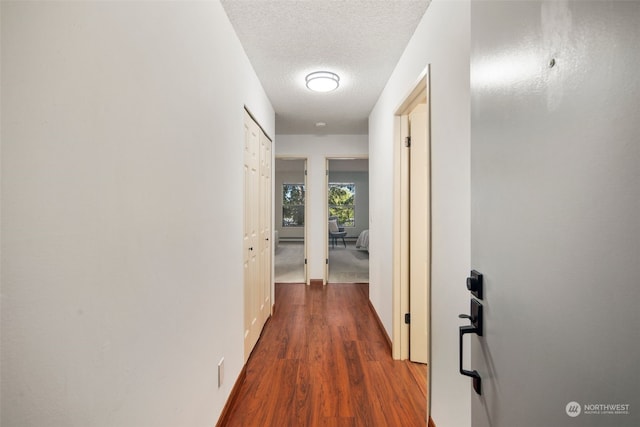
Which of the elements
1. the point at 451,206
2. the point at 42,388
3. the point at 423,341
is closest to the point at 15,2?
the point at 42,388

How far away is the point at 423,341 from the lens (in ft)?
8.30

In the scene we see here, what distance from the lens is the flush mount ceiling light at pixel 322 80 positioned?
2.73 metres

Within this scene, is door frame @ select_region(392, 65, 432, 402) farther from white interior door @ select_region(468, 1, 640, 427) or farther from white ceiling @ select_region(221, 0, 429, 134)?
white interior door @ select_region(468, 1, 640, 427)

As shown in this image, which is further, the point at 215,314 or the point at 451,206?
the point at 215,314

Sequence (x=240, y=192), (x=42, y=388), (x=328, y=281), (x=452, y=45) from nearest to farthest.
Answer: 1. (x=42, y=388)
2. (x=452, y=45)
3. (x=240, y=192)
4. (x=328, y=281)

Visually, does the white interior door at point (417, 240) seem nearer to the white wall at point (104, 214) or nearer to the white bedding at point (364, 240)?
the white wall at point (104, 214)

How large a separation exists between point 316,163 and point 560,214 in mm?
4679

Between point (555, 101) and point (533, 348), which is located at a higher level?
point (555, 101)

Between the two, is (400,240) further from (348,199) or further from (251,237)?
(348,199)

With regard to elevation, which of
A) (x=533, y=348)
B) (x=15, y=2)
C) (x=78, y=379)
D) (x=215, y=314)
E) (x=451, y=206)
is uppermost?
(x=15, y=2)

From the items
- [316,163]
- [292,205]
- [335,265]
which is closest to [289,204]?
[292,205]

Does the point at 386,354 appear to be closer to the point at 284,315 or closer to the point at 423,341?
the point at 423,341

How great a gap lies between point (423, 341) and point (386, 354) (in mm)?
352

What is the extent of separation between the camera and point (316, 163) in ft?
16.9
